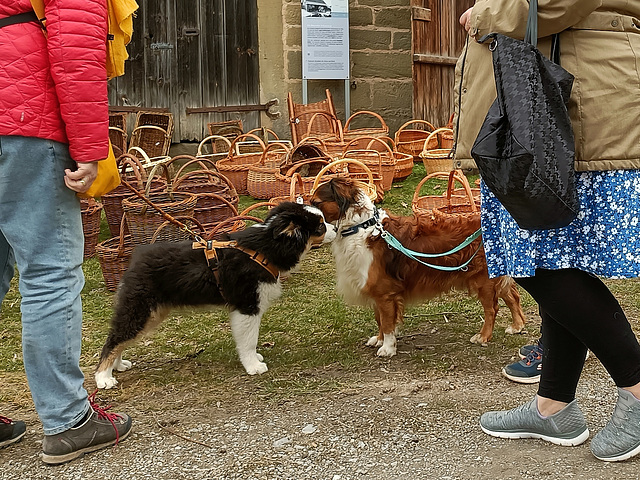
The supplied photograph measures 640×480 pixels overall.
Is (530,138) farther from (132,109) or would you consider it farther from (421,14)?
(421,14)

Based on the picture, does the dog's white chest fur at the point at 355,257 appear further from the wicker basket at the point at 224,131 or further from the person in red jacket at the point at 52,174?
the wicker basket at the point at 224,131

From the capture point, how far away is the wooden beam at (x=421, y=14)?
10.9 meters

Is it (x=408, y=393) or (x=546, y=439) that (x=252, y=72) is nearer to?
(x=408, y=393)

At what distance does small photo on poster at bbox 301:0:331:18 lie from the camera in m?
10.2

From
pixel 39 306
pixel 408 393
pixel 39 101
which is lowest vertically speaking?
pixel 408 393

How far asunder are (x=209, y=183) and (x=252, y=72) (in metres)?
4.73

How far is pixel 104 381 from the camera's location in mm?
3656

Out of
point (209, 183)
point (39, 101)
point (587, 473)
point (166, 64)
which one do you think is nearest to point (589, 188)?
point (587, 473)

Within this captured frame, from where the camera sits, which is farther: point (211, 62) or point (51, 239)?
point (211, 62)

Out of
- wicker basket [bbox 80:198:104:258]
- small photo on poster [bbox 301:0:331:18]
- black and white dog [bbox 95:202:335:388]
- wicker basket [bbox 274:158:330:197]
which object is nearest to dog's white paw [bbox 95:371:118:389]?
black and white dog [bbox 95:202:335:388]

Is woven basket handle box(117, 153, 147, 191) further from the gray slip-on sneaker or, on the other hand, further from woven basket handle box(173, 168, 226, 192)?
the gray slip-on sneaker

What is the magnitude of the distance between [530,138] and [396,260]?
2122 millimetres

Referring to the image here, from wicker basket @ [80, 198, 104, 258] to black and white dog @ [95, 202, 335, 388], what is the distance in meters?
2.18

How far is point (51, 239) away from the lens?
2596 mm
